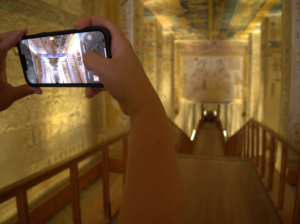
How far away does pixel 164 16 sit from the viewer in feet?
27.9

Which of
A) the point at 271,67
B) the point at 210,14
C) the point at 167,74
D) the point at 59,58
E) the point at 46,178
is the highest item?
the point at 210,14

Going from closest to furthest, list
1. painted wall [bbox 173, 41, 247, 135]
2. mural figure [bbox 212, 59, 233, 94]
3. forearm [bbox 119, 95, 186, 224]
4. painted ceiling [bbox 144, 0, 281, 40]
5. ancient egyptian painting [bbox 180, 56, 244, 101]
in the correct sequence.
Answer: forearm [bbox 119, 95, 186, 224]
painted ceiling [bbox 144, 0, 281, 40]
painted wall [bbox 173, 41, 247, 135]
ancient egyptian painting [bbox 180, 56, 244, 101]
mural figure [bbox 212, 59, 233, 94]

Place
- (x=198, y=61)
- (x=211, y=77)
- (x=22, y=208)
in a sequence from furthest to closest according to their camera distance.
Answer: (x=211, y=77) → (x=198, y=61) → (x=22, y=208)

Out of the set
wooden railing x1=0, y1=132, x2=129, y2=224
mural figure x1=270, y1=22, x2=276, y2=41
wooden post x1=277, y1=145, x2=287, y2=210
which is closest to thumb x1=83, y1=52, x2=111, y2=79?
wooden railing x1=0, y1=132, x2=129, y2=224

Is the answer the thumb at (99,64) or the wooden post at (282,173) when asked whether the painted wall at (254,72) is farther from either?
the thumb at (99,64)

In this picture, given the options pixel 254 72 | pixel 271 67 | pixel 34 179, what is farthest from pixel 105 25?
pixel 254 72

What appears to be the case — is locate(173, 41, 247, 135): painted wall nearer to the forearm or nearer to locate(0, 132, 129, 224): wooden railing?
locate(0, 132, 129, 224): wooden railing

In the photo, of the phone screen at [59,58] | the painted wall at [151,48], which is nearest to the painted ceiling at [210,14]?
the painted wall at [151,48]

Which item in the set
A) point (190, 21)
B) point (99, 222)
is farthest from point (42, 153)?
point (190, 21)

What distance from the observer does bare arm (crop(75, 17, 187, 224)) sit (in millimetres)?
559

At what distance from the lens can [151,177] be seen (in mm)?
569

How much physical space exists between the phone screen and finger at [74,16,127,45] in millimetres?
42

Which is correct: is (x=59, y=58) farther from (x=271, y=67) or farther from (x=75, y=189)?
(x=271, y=67)

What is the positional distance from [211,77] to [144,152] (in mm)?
14991
